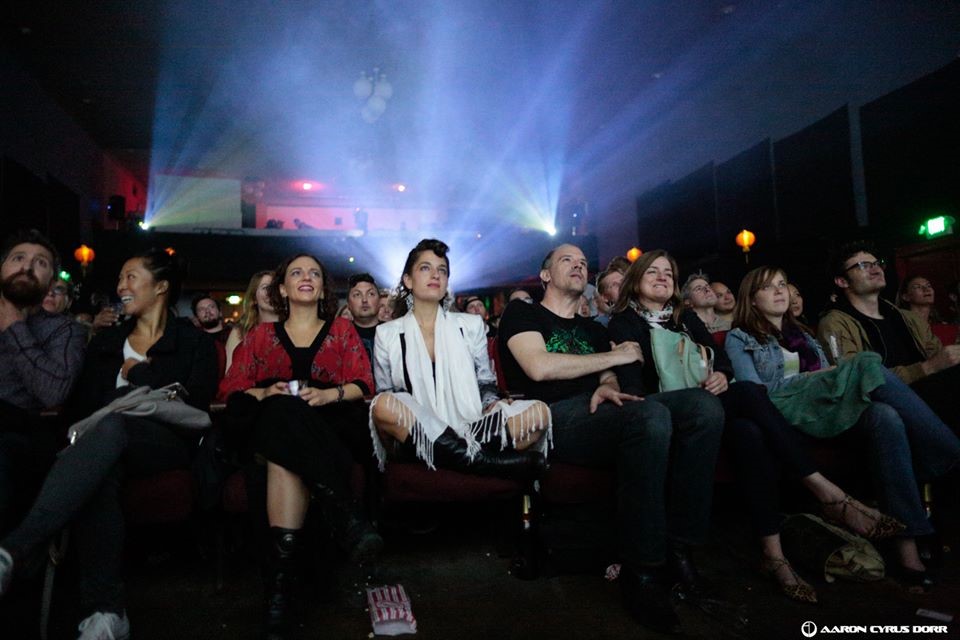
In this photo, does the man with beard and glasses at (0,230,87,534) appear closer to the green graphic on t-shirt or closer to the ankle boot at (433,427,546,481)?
the ankle boot at (433,427,546,481)

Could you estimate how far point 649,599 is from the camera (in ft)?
5.71

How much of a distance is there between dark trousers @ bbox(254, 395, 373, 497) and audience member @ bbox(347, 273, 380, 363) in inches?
60.3

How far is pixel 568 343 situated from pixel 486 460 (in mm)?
674

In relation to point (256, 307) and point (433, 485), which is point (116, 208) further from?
point (433, 485)

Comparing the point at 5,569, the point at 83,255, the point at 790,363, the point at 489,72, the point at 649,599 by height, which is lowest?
the point at 649,599

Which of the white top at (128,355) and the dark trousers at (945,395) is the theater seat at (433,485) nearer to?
the white top at (128,355)

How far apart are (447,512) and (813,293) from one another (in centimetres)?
615

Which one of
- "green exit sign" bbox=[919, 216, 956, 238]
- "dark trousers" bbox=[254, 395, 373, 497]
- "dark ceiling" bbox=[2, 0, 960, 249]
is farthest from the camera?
"dark ceiling" bbox=[2, 0, 960, 249]

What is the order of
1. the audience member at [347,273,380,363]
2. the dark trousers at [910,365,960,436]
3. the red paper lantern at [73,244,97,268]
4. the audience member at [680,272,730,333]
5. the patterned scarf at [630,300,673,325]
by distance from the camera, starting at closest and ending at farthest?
the dark trousers at [910,365,960,436] → the patterned scarf at [630,300,673,325] → the audience member at [347,273,380,363] → the audience member at [680,272,730,333] → the red paper lantern at [73,244,97,268]

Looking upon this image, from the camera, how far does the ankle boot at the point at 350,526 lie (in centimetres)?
167

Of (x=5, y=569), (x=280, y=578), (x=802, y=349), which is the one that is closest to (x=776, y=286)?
(x=802, y=349)

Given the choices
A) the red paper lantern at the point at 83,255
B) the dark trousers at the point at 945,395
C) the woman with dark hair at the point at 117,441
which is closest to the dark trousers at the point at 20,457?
the woman with dark hair at the point at 117,441

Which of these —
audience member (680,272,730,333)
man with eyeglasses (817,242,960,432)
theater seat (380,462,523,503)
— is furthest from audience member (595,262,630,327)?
theater seat (380,462,523,503)

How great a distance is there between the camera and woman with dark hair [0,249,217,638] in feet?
5.24
